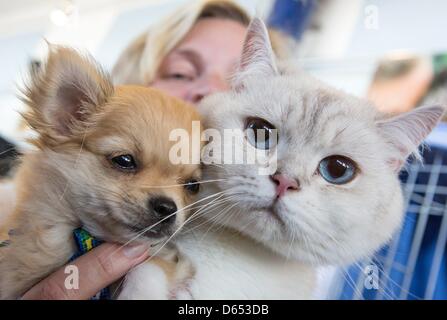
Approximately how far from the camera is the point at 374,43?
827mm

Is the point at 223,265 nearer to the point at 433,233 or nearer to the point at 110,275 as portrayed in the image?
the point at 110,275

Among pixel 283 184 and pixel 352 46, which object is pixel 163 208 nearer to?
pixel 283 184

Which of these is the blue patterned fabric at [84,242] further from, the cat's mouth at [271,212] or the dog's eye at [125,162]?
the cat's mouth at [271,212]

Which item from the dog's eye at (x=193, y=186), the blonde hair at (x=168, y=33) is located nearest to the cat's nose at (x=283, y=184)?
the dog's eye at (x=193, y=186)

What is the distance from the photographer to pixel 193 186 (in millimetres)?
497

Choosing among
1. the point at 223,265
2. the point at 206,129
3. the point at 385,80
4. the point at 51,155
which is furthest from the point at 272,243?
the point at 385,80

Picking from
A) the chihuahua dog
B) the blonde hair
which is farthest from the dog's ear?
the blonde hair

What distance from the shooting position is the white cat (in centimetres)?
44

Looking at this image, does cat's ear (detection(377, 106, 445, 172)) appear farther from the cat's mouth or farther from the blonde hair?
the blonde hair

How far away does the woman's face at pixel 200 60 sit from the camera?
0.83 meters

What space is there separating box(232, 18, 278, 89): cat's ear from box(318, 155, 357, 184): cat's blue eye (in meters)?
0.16

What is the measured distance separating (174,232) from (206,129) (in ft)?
0.51

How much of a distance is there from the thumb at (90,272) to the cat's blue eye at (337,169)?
242mm

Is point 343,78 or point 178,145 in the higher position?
point 343,78
